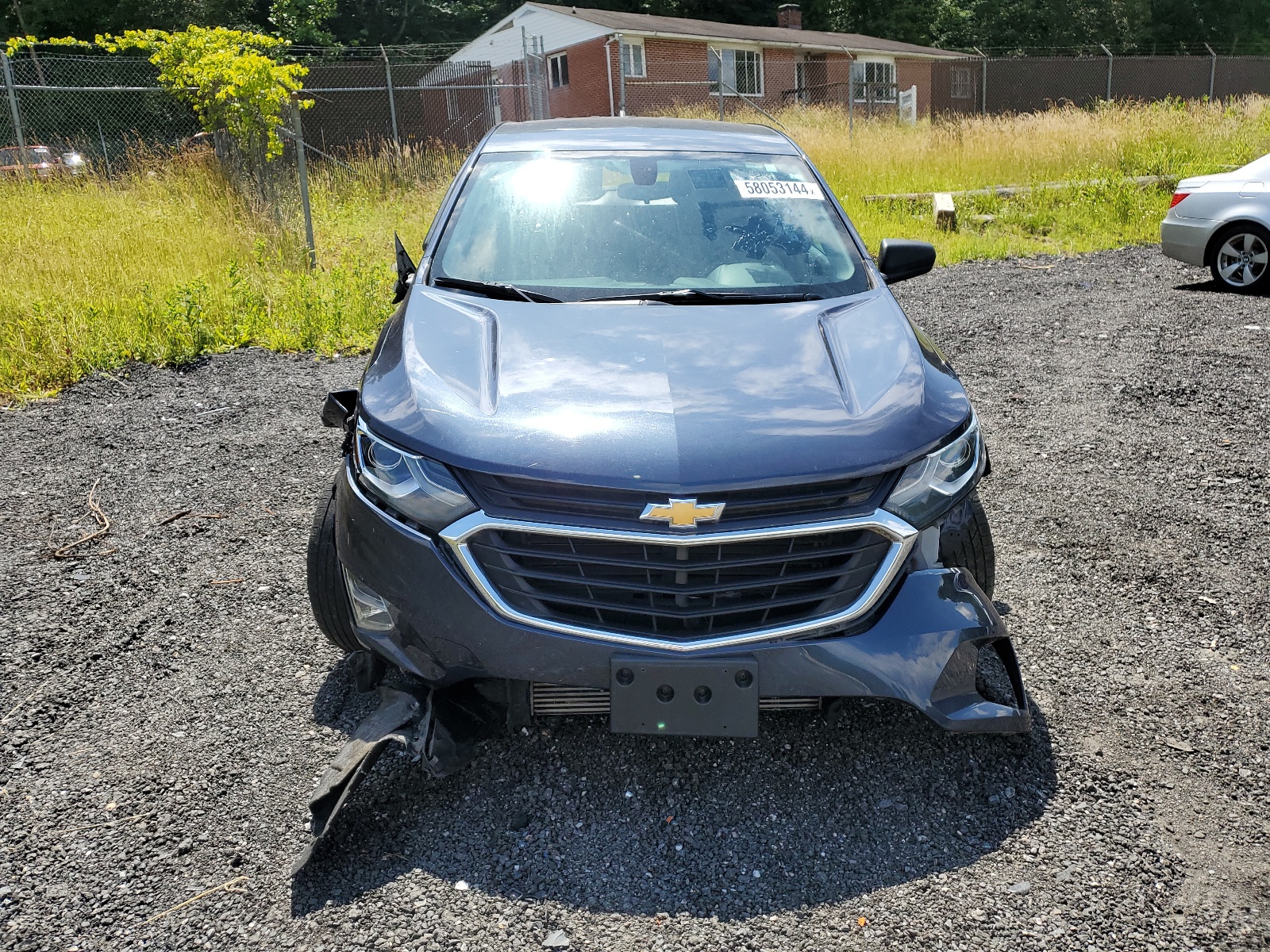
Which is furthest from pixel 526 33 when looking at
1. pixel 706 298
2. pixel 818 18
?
pixel 706 298

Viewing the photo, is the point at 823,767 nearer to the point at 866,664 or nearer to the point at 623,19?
the point at 866,664

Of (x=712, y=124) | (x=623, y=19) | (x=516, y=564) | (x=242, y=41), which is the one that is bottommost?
(x=516, y=564)

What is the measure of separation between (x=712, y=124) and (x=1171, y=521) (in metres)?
2.64

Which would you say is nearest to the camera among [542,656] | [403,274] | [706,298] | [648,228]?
[542,656]

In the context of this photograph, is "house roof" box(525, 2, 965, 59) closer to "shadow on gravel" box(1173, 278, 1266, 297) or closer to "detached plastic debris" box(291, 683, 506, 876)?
"shadow on gravel" box(1173, 278, 1266, 297)

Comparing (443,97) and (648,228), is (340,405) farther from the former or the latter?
(443,97)

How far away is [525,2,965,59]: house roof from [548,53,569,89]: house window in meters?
1.46

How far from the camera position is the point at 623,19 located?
106 feet

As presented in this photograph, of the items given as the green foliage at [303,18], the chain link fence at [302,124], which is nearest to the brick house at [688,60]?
the chain link fence at [302,124]

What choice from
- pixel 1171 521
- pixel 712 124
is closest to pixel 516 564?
pixel 712 124

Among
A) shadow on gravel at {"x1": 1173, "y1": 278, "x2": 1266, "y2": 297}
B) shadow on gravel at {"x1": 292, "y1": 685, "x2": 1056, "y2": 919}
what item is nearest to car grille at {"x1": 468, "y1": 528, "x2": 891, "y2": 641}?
shadow on gravel at {"x1": 292, "y1": 685, "x2": 1056, "y2": 919}

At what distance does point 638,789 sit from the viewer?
269cm

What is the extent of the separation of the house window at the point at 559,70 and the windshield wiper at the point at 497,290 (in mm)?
32222

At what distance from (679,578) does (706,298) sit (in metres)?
1.22
